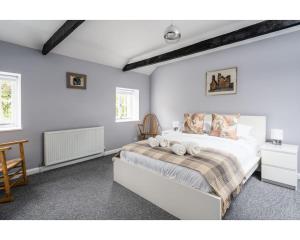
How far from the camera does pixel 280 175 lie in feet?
7.64

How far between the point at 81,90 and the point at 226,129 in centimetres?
309

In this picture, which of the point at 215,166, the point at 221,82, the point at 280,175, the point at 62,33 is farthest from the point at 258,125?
the point at 62,33

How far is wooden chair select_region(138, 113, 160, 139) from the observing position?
15.6 ft

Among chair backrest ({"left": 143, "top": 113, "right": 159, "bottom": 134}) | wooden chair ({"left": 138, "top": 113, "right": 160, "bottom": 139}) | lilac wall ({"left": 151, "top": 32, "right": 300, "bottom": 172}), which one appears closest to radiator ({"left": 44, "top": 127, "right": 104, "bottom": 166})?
wooden chair ({"left": 138, "top": 113, "right": 160, "bottom": 139})

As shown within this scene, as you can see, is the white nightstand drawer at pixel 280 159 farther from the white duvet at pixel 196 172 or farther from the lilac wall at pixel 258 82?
the lilac wall at pixel 258 82

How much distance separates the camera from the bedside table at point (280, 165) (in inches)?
88.2

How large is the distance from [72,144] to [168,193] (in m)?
2.35

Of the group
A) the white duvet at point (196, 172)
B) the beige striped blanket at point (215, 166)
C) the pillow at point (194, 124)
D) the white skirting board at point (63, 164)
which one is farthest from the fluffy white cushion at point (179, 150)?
the white skirting board at point (63, 164)

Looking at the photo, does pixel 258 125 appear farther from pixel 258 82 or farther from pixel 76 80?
pixel 76 80

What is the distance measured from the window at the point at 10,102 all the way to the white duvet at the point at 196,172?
6.55ft
